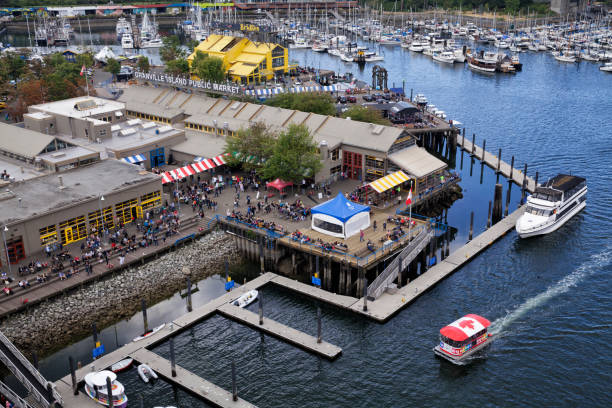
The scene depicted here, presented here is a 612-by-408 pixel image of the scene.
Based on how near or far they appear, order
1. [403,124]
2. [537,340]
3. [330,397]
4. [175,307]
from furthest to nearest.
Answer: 1. [403,124]
2. [175,307]
3. [537,340]
4. [330,397]

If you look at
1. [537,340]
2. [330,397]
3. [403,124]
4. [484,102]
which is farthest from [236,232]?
[484,102]

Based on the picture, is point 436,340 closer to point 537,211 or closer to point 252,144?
point 537,211

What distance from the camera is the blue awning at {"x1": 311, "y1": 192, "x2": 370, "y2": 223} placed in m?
63.2

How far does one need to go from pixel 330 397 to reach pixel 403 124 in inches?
2581

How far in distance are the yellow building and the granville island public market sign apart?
1391 cm

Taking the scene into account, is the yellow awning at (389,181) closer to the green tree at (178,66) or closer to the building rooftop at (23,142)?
the building rooftop at (23,142)

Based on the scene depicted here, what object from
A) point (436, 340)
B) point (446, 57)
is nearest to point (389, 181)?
point (436, 340)

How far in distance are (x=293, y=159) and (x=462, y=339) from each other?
3196 cm

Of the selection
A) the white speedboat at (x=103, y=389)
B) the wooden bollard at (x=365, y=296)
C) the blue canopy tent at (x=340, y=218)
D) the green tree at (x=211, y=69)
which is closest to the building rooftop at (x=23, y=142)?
the blue canopy tent at (x=340, y=218)

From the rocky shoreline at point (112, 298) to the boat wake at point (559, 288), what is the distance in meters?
27.7

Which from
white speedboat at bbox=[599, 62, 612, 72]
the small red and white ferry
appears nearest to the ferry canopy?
the small red and white ferry

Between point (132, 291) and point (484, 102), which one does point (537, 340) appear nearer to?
point (132, 291)

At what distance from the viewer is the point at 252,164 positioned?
78188mm

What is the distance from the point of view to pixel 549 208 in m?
71.0
